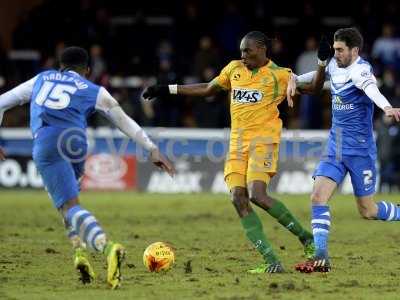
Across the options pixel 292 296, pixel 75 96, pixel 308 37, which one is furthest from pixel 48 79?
pixel 308 37

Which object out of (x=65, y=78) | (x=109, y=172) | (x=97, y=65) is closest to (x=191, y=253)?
(x=65, y=78)

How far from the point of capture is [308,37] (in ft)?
84.0

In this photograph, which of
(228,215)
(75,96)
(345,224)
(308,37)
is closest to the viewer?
(75,96)

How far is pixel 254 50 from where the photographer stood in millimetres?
11805

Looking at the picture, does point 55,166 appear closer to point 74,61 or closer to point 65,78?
point 65,78

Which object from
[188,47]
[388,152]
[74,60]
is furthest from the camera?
[188,47]

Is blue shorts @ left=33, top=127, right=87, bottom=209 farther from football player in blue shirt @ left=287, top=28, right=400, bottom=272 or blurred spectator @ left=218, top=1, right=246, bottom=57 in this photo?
blurred spectator @ left=218, top=1, right=246, bottom=57

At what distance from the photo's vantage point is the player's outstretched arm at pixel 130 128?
33.8 feet

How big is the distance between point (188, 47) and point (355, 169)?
15.2 meters

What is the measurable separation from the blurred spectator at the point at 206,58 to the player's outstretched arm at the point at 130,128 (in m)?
14.1

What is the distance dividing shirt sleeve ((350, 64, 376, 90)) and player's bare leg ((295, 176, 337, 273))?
1060 millimetres

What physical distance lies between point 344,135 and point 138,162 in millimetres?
12249

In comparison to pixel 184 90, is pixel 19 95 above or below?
below

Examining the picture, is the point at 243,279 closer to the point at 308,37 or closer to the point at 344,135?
the point at 344,135
